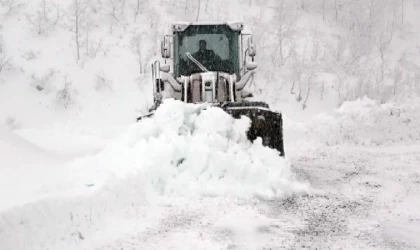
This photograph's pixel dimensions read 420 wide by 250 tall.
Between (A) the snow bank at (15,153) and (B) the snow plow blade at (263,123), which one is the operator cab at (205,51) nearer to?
(B) the snow plow blade at (263,123)

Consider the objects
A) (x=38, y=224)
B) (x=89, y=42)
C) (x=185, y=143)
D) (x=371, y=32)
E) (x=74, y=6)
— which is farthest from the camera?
(x=371, y=32)

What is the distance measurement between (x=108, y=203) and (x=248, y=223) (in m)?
1.53

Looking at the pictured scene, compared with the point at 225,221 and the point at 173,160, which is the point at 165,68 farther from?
the point at 225,221

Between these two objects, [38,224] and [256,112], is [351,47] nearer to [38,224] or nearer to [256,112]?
[256,112]

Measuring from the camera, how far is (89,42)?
25.5 meters

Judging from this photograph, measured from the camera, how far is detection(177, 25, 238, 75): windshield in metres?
10.5

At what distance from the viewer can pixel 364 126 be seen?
42.3 feet

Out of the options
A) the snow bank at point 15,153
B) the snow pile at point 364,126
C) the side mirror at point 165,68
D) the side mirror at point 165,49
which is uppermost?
the side mirror at point 165,49

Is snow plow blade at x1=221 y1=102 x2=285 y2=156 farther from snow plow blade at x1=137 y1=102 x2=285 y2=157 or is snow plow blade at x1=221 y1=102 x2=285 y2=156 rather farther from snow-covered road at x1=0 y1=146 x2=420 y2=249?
snow-covered road at x1=0 y1=146 x2=420 y2=249

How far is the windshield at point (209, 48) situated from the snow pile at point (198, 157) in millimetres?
3126

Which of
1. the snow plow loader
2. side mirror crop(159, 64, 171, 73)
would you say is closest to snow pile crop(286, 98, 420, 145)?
the snow plow loader

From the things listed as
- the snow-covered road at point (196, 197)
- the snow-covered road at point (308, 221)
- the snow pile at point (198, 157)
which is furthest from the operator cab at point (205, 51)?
the snow-covered road at point (308, 221)

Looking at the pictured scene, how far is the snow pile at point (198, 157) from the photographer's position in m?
6.38

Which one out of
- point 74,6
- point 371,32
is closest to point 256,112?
point 74,6
